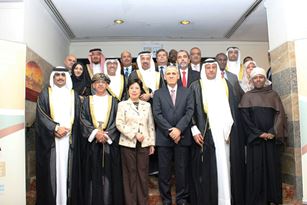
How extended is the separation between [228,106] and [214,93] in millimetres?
226

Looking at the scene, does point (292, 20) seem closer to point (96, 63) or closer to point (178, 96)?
point (178, 96)

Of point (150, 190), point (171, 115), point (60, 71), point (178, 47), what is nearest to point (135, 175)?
point (150, 190)

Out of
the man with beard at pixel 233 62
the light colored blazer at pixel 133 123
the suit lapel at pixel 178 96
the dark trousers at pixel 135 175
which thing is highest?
the man with beard at pixel 233 62

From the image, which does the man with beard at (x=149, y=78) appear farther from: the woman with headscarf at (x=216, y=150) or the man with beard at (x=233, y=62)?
the man with beard at (x=233, y=62)

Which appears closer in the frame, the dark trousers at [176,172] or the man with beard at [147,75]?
the dark trousers at [176,172]

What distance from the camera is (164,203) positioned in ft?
12.2

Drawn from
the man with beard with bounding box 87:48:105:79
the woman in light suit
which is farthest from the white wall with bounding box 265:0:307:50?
the man with beard with bounding box 87:48:105:79

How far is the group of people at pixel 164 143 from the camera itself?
12.4 ft

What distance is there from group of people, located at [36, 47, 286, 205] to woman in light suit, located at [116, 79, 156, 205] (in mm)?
11

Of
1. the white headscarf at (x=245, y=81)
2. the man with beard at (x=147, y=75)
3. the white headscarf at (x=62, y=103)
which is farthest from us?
the white headscarf at (x=245, y=81)

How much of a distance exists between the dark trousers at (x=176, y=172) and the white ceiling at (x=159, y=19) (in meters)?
2.35

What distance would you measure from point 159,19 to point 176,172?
296cm

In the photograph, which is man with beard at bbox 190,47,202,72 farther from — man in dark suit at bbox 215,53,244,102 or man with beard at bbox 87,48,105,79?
man with beard at bbox 87,48,105,79

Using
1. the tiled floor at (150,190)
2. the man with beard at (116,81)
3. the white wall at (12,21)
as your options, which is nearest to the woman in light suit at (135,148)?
the tiled floor at (150,190)
